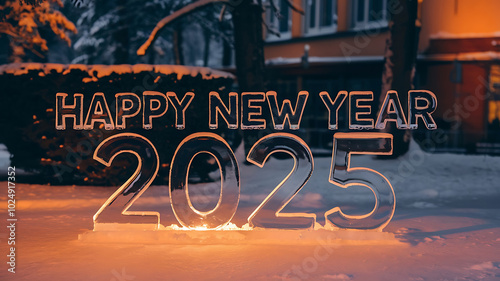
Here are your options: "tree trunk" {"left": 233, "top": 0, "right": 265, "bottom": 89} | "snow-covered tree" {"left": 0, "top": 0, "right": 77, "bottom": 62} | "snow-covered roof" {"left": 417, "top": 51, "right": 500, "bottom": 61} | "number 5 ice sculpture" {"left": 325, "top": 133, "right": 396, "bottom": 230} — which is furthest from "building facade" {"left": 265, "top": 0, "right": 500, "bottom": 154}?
"number 5 ice sculpture" {"left": 325, "top": 133, "right": 396, "bottom": 230}

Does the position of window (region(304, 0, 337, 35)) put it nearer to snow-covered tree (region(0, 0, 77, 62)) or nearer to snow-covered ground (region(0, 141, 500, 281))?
snow-covered tree (region(0, 0, 77, 62))

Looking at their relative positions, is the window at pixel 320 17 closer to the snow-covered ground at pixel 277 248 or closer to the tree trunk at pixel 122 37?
the tree trunk at pixel 122 37

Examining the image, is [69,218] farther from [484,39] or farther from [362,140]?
[484,39]

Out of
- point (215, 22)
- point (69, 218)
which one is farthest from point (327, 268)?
point (215, 22)

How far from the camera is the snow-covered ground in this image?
5.66m

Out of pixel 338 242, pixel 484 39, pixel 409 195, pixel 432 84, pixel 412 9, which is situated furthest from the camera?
pixel 432 84

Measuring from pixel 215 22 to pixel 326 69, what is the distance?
6.16 metres

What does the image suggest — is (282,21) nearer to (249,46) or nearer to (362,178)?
(249,46)

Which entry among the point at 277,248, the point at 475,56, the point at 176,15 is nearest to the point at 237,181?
the point at 277,248

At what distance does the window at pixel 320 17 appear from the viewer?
23.9 meters

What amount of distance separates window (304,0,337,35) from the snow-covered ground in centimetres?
1409

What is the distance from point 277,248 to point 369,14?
58.4ft

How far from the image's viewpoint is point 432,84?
21188 mm

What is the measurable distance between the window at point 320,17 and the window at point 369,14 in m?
1.01
